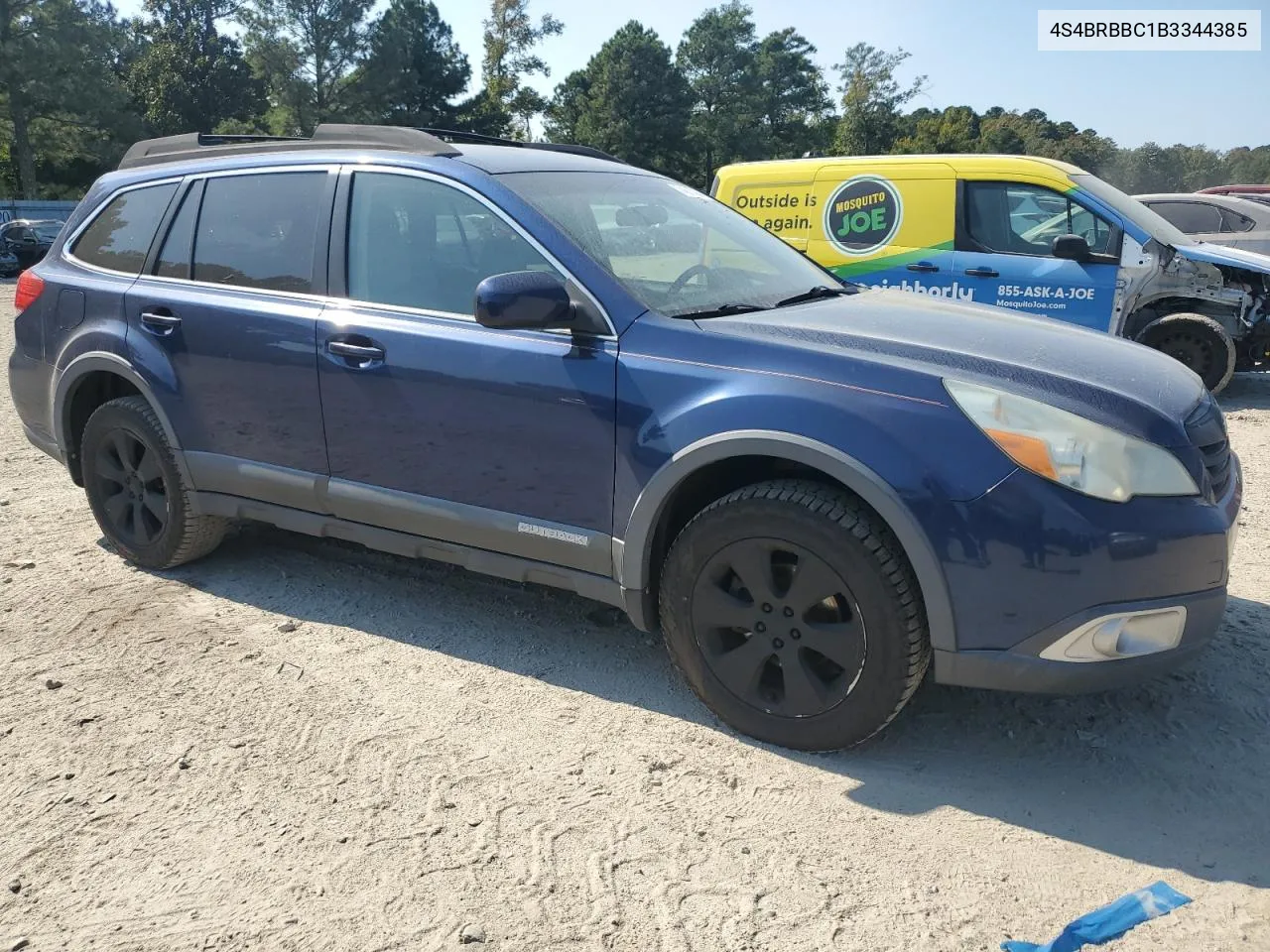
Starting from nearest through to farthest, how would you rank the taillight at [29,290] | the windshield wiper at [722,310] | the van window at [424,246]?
the windshield wiper at [722,310], the van window at [424,246], the taillight at [29,290]

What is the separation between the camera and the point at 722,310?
3291 mm

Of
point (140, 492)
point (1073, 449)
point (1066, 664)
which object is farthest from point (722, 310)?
point (140, 492)

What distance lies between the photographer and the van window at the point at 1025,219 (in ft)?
25.9

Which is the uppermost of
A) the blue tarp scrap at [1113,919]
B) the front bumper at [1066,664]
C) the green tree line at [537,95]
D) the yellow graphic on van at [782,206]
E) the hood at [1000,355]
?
the green tree line at [537,95]

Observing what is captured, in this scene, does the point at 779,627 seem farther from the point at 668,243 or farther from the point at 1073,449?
the point at 668,243

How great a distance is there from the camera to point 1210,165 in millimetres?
64938

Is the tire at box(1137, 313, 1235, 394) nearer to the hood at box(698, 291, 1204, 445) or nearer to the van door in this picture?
the van door

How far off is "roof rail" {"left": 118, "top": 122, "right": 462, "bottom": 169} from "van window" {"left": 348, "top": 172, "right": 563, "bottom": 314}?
200 millimetres

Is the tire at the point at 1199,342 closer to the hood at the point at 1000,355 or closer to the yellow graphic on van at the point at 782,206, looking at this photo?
the yellow graphic on van at the point at 782,206

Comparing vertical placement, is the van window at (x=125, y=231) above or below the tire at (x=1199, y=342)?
above

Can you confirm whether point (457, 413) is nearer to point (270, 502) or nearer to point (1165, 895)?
point (270, 502)

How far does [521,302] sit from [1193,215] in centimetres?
1171

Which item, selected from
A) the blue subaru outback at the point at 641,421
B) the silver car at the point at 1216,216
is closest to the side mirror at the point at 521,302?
the blue subaru outback at the point at 641,421

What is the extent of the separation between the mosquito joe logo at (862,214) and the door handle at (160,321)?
19.7 ft
